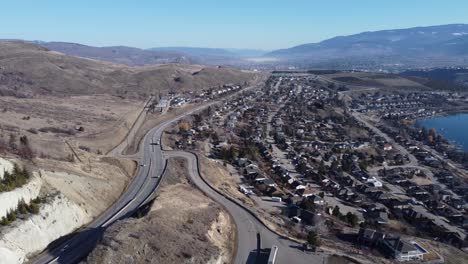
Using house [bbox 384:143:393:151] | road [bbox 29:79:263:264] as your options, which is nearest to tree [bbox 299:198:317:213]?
road [bbox 29:79:263:264]

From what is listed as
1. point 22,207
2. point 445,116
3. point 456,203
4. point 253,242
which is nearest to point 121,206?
point 22,207

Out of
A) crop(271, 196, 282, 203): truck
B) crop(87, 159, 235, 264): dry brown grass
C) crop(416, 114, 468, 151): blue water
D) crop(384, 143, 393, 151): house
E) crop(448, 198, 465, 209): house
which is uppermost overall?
crop(87, 159, 235, 264): dry brown grass

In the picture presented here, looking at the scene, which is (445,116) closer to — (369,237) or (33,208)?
(369,237)

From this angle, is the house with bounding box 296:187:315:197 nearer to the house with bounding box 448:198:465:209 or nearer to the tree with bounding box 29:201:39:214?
the house with bounding box 448:198:465:209

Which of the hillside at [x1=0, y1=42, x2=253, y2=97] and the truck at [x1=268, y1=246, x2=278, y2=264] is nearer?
the truck at [x1=268, y1=246, x2=278, y2=264]

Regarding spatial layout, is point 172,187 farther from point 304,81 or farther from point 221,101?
point 304,81

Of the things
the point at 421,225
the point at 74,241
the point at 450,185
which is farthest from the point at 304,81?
the point at 74,241
